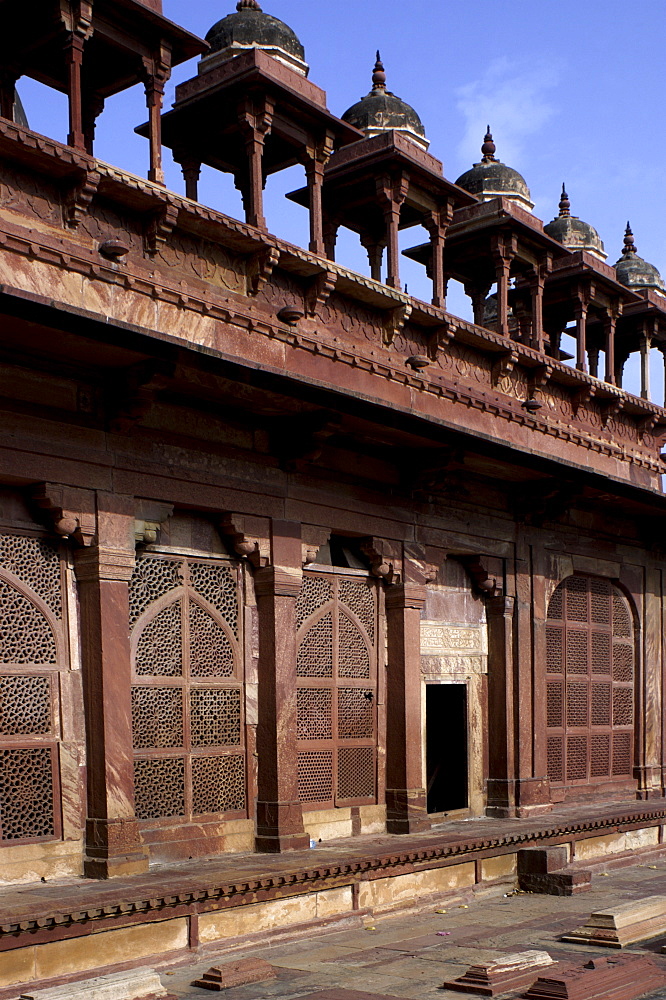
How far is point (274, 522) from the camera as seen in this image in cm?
907

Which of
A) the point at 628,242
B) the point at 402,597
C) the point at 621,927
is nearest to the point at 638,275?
the point at 628,242

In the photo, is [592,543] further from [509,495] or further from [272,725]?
[272,725]

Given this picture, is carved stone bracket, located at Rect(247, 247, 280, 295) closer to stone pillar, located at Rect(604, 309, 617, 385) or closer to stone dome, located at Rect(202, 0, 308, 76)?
stone dome, located at Rect(202, 0, 308, 76)

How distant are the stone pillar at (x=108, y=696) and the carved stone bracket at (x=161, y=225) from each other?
197 cm

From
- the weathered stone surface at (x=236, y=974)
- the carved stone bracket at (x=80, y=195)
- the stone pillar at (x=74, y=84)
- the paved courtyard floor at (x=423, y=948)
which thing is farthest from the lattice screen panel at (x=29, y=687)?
the stone pillar at (x=74, y=84)

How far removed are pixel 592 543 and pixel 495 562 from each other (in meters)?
2.09

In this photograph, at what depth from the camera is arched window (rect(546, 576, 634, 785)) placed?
1280cm

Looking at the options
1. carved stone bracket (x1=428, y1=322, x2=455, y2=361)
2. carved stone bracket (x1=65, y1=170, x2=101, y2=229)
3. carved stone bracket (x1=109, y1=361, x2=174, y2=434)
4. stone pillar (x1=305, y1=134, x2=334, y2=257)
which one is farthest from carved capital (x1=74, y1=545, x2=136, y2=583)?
carved stone bracket (x1=428, y1=322, x2=455, y2=361)

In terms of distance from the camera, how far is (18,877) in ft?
23.6

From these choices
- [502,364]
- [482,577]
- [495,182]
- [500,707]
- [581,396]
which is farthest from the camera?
[495,182]

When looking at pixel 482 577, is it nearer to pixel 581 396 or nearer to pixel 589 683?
pixel 589 683

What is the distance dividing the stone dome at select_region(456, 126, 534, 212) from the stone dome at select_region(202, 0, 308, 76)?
4.74m

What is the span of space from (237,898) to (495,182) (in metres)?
10.2

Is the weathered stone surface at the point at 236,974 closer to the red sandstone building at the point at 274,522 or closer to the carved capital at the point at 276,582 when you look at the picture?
the red sandstone building at the point at 274,522
